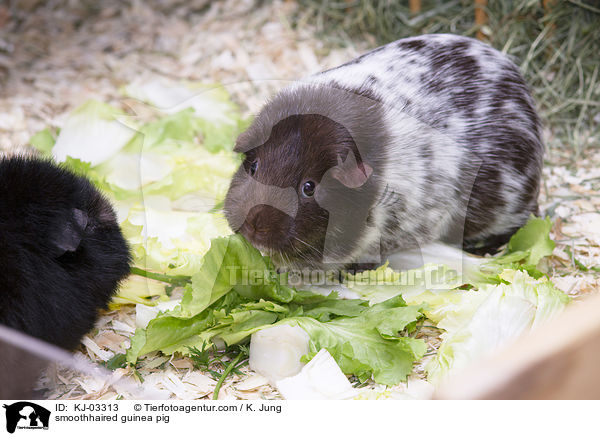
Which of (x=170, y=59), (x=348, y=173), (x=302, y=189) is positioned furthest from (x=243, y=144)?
(x=170, y=59)

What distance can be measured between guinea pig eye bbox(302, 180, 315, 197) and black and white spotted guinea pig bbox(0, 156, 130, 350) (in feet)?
2.78

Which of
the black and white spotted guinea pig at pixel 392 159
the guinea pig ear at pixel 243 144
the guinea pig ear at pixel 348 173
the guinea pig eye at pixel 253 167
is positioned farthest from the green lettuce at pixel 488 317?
the guinea pig ear at pixel 243 144

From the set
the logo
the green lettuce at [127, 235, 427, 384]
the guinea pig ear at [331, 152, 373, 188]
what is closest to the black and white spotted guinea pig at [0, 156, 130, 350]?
the green lettuce at [127, 235, 427, 384]

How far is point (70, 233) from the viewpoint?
2.47 m

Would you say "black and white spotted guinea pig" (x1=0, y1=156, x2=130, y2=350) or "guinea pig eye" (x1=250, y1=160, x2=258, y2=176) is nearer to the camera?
"black and white spotted guinea pig" (x1=0, y1=156, x2=130, y2=350)

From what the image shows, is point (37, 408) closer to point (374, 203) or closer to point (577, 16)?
point (374, 203)

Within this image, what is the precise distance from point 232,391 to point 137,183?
152 centimetres

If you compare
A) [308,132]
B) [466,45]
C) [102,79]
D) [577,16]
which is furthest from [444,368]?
[102,79]

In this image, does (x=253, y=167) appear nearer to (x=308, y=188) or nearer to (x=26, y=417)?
(x=308, y=188)

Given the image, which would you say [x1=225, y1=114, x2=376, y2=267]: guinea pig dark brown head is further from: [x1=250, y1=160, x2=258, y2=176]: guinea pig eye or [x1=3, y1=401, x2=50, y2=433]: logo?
[x1=3, y1=401, x2=50, y2=433]: logo

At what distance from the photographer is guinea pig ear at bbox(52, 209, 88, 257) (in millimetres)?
2414

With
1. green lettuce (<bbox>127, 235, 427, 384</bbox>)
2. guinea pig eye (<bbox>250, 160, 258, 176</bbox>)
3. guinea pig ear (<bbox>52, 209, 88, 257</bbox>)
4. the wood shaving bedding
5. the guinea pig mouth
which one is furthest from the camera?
the wood shaving bedding

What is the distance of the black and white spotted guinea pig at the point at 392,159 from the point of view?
9.09 feet

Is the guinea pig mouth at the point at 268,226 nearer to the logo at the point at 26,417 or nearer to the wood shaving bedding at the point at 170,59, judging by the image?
the logo at the point at 26,417
